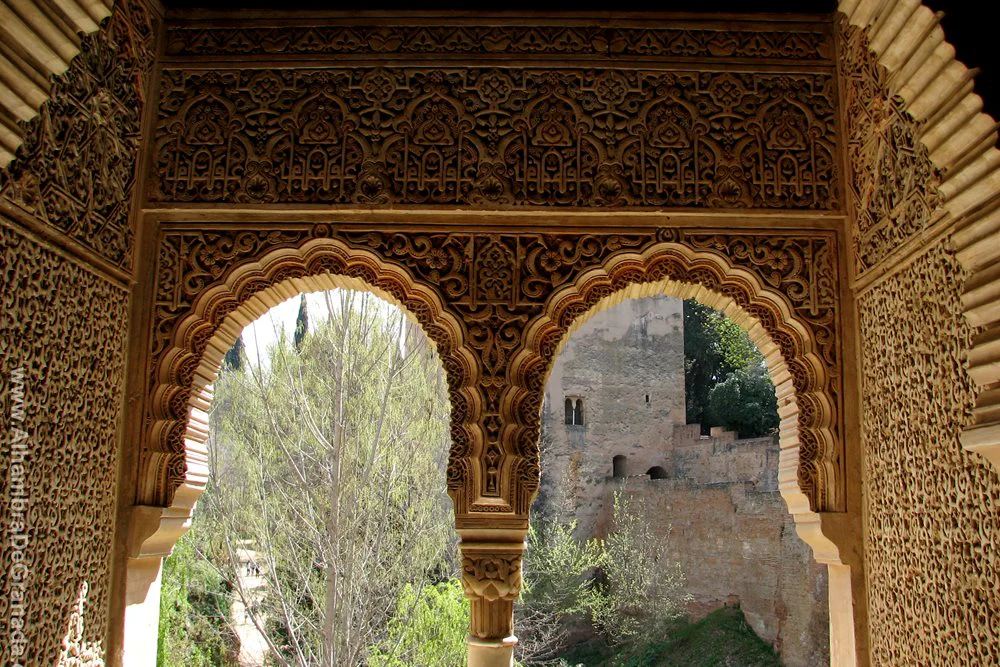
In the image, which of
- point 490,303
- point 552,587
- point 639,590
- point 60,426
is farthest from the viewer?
point 639,590

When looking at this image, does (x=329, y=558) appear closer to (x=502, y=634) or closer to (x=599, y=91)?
(x=502, y=634)

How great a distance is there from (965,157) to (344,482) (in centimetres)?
671

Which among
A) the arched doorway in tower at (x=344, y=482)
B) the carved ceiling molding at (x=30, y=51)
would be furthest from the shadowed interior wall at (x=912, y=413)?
the arched doorway in tower at (x=344, y=482)

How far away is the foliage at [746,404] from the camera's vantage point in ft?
70.8

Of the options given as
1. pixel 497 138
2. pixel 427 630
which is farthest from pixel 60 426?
pixel 427 630

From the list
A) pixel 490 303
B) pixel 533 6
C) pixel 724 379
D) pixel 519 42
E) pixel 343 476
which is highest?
pixel 724 379

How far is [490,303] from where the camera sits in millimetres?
3500

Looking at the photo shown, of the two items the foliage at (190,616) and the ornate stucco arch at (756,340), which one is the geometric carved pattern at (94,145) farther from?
the foliage at (190,616)

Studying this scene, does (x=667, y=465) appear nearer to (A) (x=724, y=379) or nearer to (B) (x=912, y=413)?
(A) (x=724, y=379)

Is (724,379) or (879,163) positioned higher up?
(724,379)

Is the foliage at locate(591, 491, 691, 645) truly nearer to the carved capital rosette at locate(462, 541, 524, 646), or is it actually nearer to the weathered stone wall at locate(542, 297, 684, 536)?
the weathered stone wall at locate(542, 297, 684, 536)

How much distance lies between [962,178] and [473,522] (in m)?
2.09

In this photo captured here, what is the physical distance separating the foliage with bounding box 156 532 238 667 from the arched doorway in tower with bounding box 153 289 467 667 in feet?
3.74

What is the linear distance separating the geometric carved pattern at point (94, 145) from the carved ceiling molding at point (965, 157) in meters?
2.71
